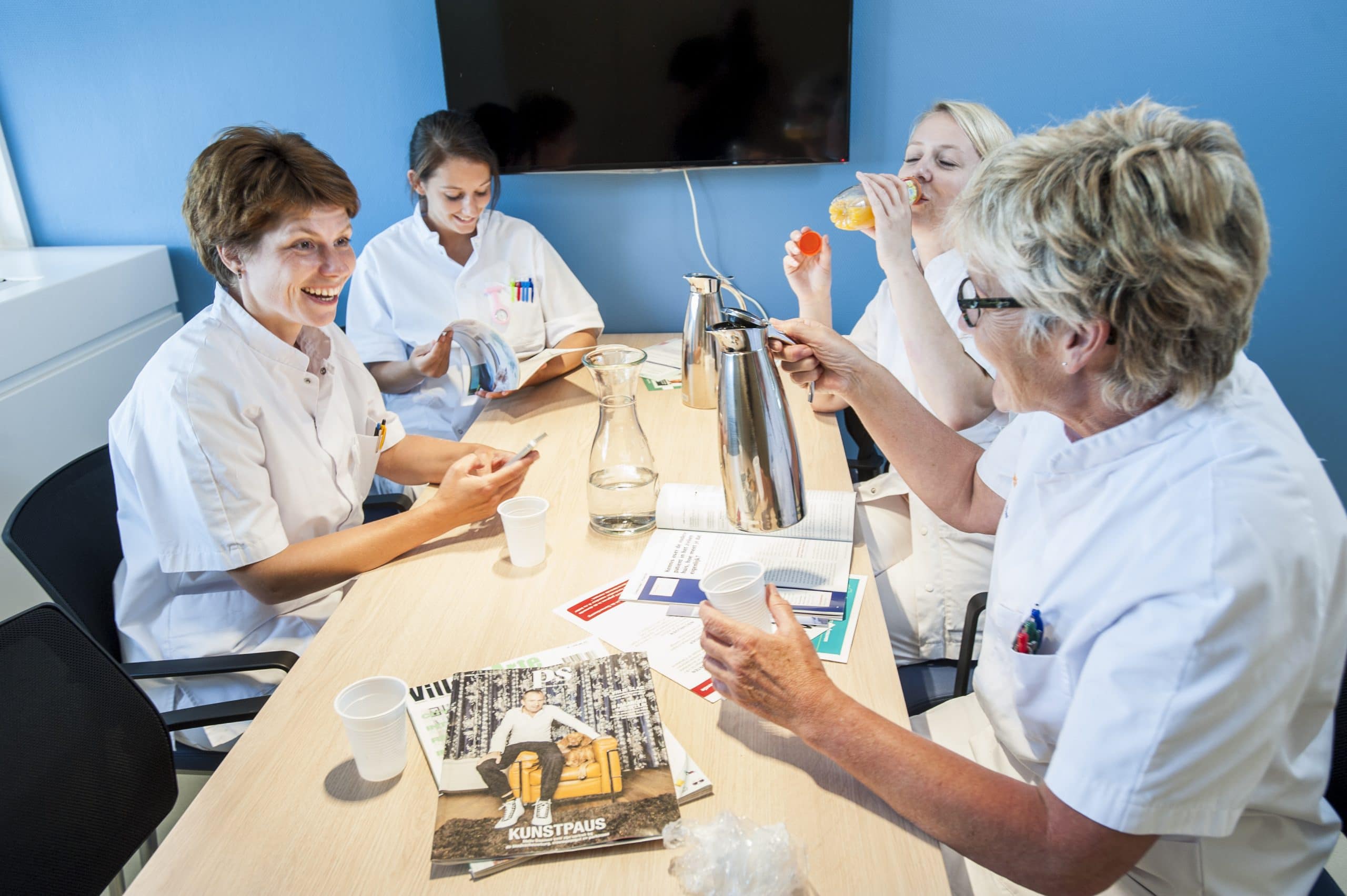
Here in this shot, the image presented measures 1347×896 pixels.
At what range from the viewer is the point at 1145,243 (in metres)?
0.87

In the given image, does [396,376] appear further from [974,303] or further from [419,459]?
[974,303]

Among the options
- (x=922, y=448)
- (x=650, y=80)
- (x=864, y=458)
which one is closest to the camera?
(x=922, y=448)

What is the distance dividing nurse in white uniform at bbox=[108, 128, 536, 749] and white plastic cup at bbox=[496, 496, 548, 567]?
0.32ft

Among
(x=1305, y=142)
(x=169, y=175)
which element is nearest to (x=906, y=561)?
(x=1305, y=142)

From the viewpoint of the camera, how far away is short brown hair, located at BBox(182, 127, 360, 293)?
151 centimetres

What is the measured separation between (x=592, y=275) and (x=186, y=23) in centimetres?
137

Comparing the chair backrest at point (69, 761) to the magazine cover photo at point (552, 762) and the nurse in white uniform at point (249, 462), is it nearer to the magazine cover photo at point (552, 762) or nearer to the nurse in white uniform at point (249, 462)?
the nurse in white uniform at point (249, 462)

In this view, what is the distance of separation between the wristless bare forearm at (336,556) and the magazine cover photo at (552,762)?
390 mm

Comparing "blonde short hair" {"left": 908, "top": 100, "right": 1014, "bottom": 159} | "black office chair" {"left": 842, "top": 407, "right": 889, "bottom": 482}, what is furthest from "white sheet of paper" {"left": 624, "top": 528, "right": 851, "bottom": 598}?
"blonde short hair" {"left": 908, "top": 100, "right": 1014, "bottom": 159}

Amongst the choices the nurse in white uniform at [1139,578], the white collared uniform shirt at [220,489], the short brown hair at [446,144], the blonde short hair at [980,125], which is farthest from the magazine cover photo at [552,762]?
the short brown hair at [446,144]

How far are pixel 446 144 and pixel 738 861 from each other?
6.70 feet

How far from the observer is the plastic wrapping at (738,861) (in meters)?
0.85

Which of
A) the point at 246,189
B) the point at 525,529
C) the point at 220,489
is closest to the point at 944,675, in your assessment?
the point at 525,529

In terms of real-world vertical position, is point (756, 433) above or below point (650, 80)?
below
